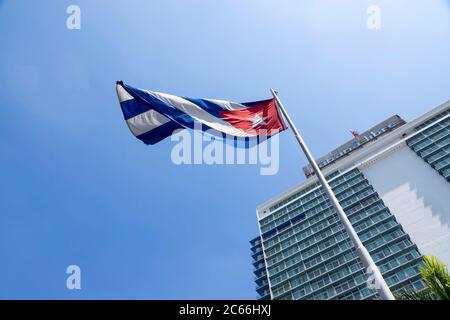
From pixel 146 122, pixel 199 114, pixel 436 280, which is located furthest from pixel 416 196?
pixel 436 280

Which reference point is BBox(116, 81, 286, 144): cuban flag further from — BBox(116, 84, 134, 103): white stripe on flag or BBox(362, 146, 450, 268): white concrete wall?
BBox(362, 146, 450, 268): white concrete wall

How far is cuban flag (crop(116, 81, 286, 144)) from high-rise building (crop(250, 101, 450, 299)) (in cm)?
5865

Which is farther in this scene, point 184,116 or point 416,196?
point 416,196

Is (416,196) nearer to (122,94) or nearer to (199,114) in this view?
(199,114)

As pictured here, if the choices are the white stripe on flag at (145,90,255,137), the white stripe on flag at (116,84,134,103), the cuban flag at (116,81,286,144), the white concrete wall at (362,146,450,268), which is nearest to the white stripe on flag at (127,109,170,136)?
the cuban flag at (116,81,286,144)

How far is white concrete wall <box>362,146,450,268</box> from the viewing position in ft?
227

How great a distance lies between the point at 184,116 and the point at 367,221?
80.1 m

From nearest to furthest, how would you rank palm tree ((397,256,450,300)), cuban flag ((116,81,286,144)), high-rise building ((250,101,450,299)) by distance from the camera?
1. palm tree ((397,256,450,300))
2. cuban flag ((116,81,286,144))
3. high-rise building ((250,101,450,299))

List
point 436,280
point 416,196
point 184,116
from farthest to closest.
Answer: point 416,196, point 184,116, point 436,280

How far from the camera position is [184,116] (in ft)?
43.6

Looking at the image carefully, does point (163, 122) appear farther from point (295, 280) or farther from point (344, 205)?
point (344, 205)

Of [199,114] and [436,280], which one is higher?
[199,114]

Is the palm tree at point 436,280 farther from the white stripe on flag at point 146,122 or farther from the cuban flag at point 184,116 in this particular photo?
the white stripe on flag at point 146,122
